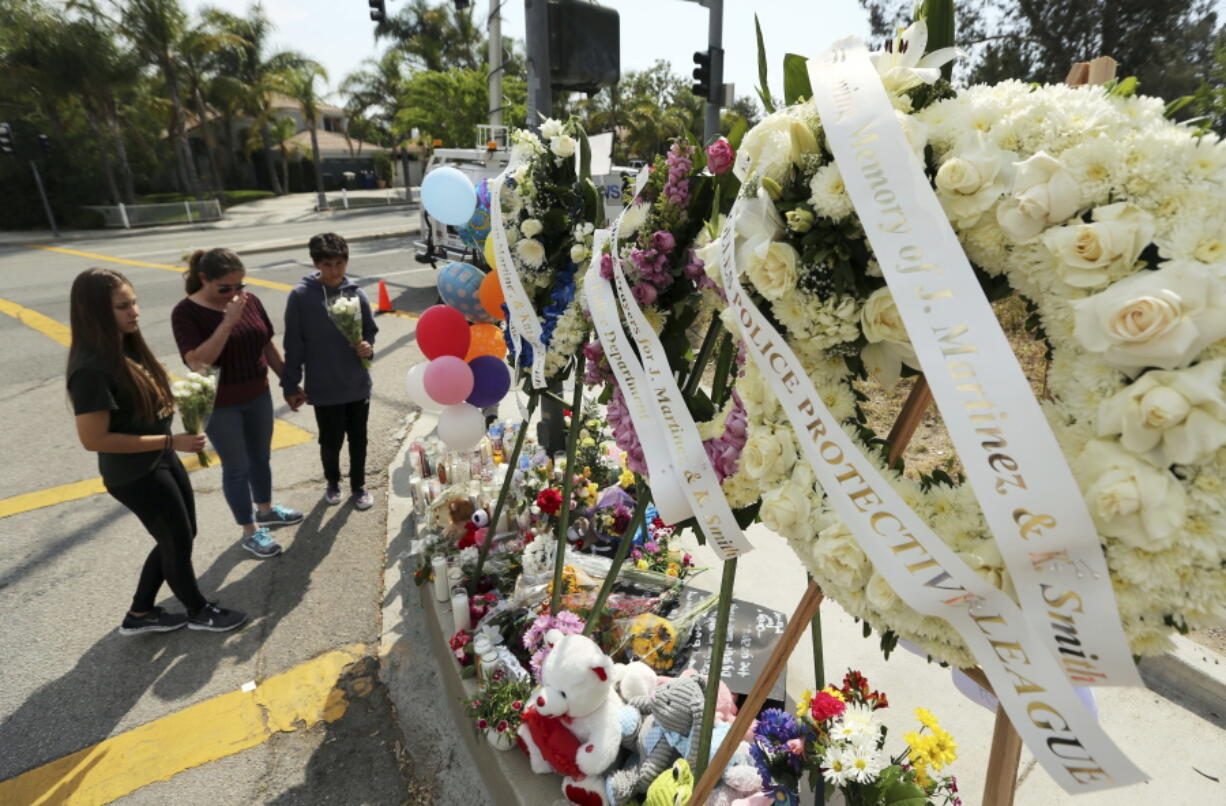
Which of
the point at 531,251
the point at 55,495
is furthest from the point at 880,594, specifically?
the point at 55,495

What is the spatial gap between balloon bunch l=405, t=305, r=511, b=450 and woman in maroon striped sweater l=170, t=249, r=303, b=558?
1034 millimetres

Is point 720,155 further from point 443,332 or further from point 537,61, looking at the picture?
point 537,61

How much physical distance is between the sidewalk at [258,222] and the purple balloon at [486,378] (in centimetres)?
1442

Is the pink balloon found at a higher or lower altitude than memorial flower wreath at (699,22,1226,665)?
lower

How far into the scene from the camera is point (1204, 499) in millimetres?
825

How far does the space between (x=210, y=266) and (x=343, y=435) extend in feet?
4.66

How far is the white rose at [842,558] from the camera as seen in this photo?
1.13m

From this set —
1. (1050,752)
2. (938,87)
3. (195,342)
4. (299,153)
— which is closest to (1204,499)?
A: (1050,752)

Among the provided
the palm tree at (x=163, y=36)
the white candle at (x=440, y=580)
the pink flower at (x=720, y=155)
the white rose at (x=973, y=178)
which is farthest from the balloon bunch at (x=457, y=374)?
the palm tree at (x=163, y=36)

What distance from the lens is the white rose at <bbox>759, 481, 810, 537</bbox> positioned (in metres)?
1.23

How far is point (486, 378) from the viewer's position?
3402 millimetres

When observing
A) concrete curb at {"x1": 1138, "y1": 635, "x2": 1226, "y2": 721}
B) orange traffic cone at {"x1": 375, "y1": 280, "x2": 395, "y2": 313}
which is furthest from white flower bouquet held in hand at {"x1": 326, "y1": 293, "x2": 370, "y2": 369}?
orange traffic cone at {"x1": 375, "y1": 280, "x2": 395, "y2": 313}

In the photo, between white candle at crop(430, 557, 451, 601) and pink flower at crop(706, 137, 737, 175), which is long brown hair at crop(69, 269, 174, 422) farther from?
pink flower at crop(706, 137, 737, 175)

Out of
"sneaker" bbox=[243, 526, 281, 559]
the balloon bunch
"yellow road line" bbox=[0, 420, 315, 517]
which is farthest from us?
"yellow road line" bbox=[0, 420, 315, 517]
